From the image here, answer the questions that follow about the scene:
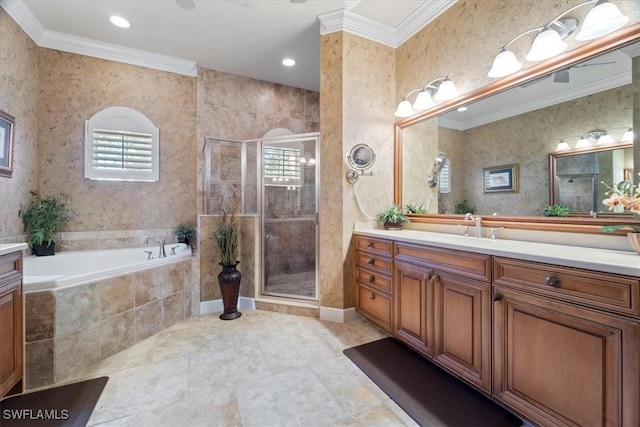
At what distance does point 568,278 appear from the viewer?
3.63 feet

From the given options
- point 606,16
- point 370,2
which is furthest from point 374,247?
point 370,2

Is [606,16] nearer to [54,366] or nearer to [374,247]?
[374,247]

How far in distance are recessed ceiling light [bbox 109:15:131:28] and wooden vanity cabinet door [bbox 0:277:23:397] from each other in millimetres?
2483

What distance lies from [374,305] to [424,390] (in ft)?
2.52

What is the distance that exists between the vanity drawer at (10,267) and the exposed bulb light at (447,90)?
122 inches

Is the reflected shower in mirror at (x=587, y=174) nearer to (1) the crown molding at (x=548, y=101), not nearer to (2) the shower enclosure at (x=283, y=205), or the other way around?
(1) the crown molding at (x=548, y=101)

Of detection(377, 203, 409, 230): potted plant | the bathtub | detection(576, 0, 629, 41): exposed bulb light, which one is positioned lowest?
the bathtub

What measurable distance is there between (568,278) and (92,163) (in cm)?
409

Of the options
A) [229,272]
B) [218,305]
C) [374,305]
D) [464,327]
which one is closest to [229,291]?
[229,272]

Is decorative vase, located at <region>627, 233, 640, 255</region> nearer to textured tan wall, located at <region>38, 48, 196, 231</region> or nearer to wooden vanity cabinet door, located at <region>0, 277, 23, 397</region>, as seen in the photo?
wooden vanity cabinet door, located at <region>0, 277, 23, 397</region>

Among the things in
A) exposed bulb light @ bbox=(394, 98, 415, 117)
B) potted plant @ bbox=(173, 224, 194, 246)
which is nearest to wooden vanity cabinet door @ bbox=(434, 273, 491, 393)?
exposed bulb light @ bbox=(394, 98, 415, 117)

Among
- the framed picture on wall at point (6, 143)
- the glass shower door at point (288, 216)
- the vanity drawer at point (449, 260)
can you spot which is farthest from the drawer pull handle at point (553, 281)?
the framed picture on wall at point (6, 143)

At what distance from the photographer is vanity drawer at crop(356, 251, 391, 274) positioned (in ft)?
7.09

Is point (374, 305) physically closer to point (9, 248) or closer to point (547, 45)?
point (547, 45)
